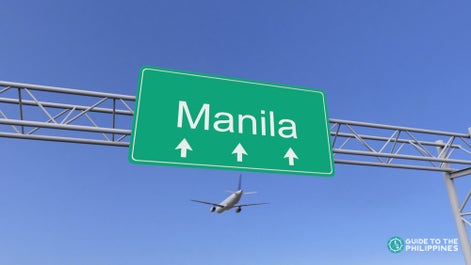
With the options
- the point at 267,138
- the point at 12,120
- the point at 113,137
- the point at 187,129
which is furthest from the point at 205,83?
the point at 12,120

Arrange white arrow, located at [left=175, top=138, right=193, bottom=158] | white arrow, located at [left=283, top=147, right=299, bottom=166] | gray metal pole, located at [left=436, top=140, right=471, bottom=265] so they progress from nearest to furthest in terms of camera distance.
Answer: white arrow, located at [left=175, top=138, right=193, bottom=158]
white arrow, located at [left=283, top=147, right=299, bottom=166]
gray metal pole, located at [left=436, top=140, right=471, bottom=265]

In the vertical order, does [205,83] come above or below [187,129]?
above

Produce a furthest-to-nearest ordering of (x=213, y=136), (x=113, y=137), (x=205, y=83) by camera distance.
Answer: (x=113, y=137)
(x=205, y=83)
(x=213, y=136)

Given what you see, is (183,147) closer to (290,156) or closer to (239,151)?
→ (239,151)

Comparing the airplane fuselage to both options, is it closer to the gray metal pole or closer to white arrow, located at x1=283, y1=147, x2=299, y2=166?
the gray metal pole

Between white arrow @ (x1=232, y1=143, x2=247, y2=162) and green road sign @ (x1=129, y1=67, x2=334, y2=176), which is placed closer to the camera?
green road sign @ (x1=129, y1=67, x2=334, y2=176)

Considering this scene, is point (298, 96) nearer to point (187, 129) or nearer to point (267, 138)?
point (267, 138)

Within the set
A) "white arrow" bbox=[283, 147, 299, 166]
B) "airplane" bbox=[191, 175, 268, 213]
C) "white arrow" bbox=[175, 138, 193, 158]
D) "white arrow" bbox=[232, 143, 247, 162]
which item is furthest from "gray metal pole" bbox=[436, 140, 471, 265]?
"airplane" bbox=[191, 175, 268, 213]
